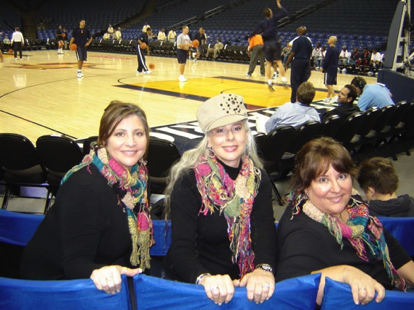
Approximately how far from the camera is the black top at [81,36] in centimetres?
1152

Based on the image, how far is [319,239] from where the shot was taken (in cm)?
150

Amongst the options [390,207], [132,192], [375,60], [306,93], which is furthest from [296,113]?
[375,60]

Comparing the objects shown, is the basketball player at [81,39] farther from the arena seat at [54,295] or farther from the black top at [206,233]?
the arena seat at [54,295]

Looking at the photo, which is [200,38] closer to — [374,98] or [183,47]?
[183,47]

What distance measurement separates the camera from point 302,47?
301 inches

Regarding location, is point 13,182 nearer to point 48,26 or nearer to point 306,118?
point 306,118

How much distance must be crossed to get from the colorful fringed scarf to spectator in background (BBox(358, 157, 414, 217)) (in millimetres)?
1286

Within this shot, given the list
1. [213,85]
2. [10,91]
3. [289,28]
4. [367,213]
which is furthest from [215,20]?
[367,213]

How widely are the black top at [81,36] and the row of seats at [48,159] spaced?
9119 millimetres

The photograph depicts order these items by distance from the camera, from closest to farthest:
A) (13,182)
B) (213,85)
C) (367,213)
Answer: (367,213) → (13,182) → (213,85)

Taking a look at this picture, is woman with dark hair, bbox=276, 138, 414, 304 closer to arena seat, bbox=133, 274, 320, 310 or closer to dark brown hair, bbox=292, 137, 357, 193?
dark brown hair, bbox=292, 137, 357, 193

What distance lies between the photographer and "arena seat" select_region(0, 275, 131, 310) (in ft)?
3.89

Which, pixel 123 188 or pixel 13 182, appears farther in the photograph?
pixel 13 182

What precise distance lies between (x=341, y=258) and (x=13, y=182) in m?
2.89
